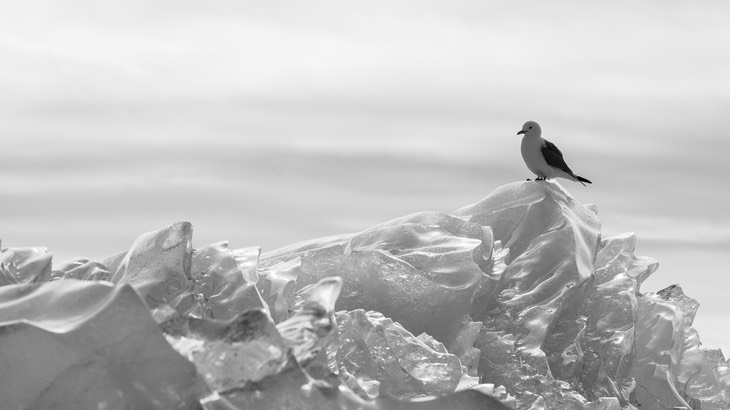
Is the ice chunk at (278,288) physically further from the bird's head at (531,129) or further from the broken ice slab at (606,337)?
the bird's head at (531,129)

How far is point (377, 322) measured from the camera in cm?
500

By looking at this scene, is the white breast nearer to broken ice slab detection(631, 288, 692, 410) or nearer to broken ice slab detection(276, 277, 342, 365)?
broken ice slab detection(631, 288, 692, 410)

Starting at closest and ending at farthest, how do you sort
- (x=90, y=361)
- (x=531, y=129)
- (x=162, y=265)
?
(x=90, y=361) → (x=162, y=265) → (x=531, y=129)

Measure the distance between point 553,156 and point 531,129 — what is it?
1.26 feet

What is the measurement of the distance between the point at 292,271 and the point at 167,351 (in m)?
2.45

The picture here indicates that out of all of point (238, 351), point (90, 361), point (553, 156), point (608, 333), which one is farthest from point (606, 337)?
point (90, 361)

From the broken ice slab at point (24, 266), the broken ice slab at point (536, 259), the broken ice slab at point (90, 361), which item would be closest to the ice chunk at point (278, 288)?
the broken ice slab at point (24, 266)

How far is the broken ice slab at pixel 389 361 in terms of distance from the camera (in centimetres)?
479

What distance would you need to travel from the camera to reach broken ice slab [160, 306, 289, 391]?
10.1 ft

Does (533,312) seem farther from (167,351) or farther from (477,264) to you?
(167,351)

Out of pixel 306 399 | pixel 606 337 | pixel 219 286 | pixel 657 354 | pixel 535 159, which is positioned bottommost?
pixel 657 354

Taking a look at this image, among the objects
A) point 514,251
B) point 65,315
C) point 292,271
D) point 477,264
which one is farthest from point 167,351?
point 514,251

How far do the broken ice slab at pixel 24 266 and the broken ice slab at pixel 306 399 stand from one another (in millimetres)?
2106

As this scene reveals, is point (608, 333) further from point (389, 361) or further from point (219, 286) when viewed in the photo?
point (219, 286)
